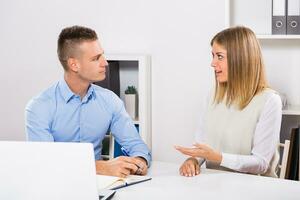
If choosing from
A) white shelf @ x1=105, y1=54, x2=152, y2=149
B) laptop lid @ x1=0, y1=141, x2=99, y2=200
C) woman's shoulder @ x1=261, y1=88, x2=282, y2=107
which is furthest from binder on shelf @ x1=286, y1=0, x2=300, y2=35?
laptop lid @ x1=0, y1=141, x2=99, y2=200

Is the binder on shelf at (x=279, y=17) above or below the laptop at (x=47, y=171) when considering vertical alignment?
above

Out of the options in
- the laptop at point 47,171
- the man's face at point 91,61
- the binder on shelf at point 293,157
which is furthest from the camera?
the binder on shelf at point 293,157

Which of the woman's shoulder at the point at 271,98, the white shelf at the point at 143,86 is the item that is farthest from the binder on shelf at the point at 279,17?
the white shelf at the point at 143,86

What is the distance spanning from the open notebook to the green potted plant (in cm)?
137

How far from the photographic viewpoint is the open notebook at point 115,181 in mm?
1803

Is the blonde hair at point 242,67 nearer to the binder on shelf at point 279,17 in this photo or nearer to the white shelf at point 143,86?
the binder on shelf at point 279,17

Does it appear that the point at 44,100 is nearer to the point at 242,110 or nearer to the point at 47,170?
the point at 242,110

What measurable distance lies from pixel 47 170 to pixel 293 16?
5.84 ft

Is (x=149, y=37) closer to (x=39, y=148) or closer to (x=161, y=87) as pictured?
(x=161, y=87)

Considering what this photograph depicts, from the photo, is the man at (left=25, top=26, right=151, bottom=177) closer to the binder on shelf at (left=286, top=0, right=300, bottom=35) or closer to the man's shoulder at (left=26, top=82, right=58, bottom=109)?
the man's shoulder at (left=26, top=82, right=58, bottom=109)

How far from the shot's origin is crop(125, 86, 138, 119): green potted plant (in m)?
3.28

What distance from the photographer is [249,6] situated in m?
3.08

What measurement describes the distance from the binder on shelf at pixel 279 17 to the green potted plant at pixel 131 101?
36.6 inches

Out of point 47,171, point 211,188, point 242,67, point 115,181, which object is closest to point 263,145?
point 242,67
